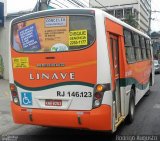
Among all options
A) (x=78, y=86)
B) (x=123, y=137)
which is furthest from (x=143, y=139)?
(x=78, y=86)

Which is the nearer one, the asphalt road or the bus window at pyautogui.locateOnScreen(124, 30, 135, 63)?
the asphalt road

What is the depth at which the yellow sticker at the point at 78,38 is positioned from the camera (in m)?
7.54

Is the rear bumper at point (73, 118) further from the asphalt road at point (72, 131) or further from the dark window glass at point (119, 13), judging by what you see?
the dark window glass at point (119, 13)

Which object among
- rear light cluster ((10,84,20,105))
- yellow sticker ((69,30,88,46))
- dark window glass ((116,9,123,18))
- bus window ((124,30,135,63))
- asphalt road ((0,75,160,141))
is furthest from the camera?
dark window glass ((116,9,123,18))

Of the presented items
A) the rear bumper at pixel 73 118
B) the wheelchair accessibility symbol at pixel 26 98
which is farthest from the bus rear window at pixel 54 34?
the rear bumper at pixel 73 118

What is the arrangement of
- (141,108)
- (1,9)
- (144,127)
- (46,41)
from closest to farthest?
(46,41) < (144,127) < (141,108) < (1,9)

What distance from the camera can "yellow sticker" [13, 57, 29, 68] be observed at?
7992 millimetres

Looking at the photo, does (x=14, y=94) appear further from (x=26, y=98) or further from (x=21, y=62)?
(x=21, y=62)

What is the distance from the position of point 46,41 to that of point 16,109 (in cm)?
162

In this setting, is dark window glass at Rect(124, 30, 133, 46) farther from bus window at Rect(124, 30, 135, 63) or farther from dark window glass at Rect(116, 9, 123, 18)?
dark window glass at Rect(116, 9, 123, 18)

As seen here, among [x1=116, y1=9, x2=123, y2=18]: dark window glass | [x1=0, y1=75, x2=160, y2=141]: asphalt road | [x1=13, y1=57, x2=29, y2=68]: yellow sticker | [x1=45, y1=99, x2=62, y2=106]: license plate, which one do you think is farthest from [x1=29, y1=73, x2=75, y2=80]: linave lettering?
[x1=116, y1=9, x2=123, y2=18]: dark window glass

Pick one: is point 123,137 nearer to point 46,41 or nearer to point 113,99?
point 113,99

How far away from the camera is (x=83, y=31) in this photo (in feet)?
24.8

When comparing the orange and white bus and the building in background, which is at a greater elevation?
the building in background
